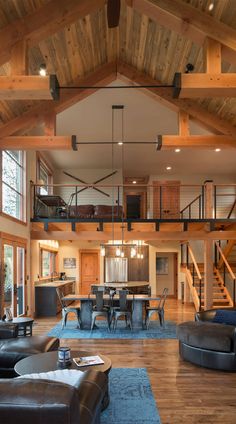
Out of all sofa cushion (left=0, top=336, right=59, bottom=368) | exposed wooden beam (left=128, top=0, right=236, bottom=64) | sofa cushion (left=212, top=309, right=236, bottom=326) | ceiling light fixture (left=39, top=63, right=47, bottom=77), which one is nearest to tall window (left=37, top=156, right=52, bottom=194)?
ceiling light fixture (left=39, top=63, right=47, bottom=77)

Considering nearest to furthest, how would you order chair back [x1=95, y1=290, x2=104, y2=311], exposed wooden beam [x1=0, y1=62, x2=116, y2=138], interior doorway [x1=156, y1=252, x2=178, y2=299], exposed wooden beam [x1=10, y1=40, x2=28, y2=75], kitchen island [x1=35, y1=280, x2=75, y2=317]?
exposed wooden beam [x1=10, y1=40, x2=28, y2=75], exposed wooden beam [x1=0, y1=62, x2=116, y2=138], chair back [x1=95, y1=290, x2=104, y2=311], kitchen island [x1=35, y1=280, x2=75, y2=317], interior doorway [x1=156, y1=252, x2=178, y2=299]

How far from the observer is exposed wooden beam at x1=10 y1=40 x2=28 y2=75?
4.83 metres

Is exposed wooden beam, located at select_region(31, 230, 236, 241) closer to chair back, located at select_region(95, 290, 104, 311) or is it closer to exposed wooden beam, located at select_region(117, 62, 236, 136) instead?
chair back, located at select_region(95, 290, 104, 311)

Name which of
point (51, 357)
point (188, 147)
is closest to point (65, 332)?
point (51, 357)

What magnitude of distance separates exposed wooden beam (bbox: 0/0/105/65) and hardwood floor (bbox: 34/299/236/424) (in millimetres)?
4900

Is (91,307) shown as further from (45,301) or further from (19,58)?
(19,58)

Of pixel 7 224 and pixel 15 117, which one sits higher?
pixel 15 117

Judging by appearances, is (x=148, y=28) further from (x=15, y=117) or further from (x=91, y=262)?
(x=91, y=262)

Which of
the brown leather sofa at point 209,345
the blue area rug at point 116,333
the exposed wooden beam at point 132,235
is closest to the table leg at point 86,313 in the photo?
the blue area rug at point 116,333

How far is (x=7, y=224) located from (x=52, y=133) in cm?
218

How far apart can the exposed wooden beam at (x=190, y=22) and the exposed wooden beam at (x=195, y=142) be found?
1.71 meters

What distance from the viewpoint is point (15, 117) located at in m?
6.96

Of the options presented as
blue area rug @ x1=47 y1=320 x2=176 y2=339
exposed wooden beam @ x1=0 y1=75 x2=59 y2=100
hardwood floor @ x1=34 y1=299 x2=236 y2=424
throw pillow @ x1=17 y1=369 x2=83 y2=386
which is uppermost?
exposed wooden beam @ x1=0 y1=75 x2=59 y2=100

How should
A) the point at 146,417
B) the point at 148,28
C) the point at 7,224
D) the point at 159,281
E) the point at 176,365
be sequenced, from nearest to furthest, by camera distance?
the point at 146,417, the point at 176,365, the point at 148,28, the point at 7,224, the point at 159,281
